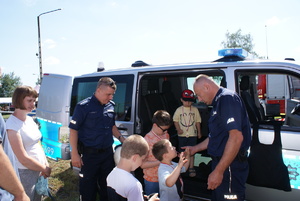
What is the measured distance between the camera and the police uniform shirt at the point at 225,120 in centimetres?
192

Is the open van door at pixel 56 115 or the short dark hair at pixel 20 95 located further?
the open van door at pixel 56 115

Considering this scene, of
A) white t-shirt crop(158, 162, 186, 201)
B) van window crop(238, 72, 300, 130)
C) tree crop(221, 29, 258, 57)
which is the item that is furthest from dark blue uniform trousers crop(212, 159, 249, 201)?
tree crop(221, 29, 258, 57)

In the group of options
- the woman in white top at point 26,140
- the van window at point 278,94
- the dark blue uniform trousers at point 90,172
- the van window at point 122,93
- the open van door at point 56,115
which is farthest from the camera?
the van window at point 278,94

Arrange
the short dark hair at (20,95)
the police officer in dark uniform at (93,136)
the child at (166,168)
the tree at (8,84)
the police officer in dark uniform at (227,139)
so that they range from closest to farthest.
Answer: the police officer in dark uniform at (227,139) < the short dark hair at (20,95) < the child at (166,168) < the police officer in dark uniform at (93,136) < the tree at (8,84)

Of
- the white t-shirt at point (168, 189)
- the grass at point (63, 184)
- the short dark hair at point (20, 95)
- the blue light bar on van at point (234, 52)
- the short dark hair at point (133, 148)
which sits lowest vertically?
the grass at point (63, 184)

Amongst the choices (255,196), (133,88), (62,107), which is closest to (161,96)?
(133,88)

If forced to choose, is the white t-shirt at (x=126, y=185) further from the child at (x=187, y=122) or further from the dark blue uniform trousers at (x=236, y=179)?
the child at (x=187, y=122)

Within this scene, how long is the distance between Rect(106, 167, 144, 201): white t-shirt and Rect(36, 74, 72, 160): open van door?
2.39 meters

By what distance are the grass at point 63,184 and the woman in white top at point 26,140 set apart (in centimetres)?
151

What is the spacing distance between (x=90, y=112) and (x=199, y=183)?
5.61 feet

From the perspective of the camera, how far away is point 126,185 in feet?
5.73

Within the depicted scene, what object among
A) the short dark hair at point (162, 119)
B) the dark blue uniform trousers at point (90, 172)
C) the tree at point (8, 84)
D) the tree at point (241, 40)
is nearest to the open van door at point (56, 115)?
the dark blue uniform trousers at point (90, 172)

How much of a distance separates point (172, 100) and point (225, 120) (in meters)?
2.86

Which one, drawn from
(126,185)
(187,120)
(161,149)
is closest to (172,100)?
(187,120)
